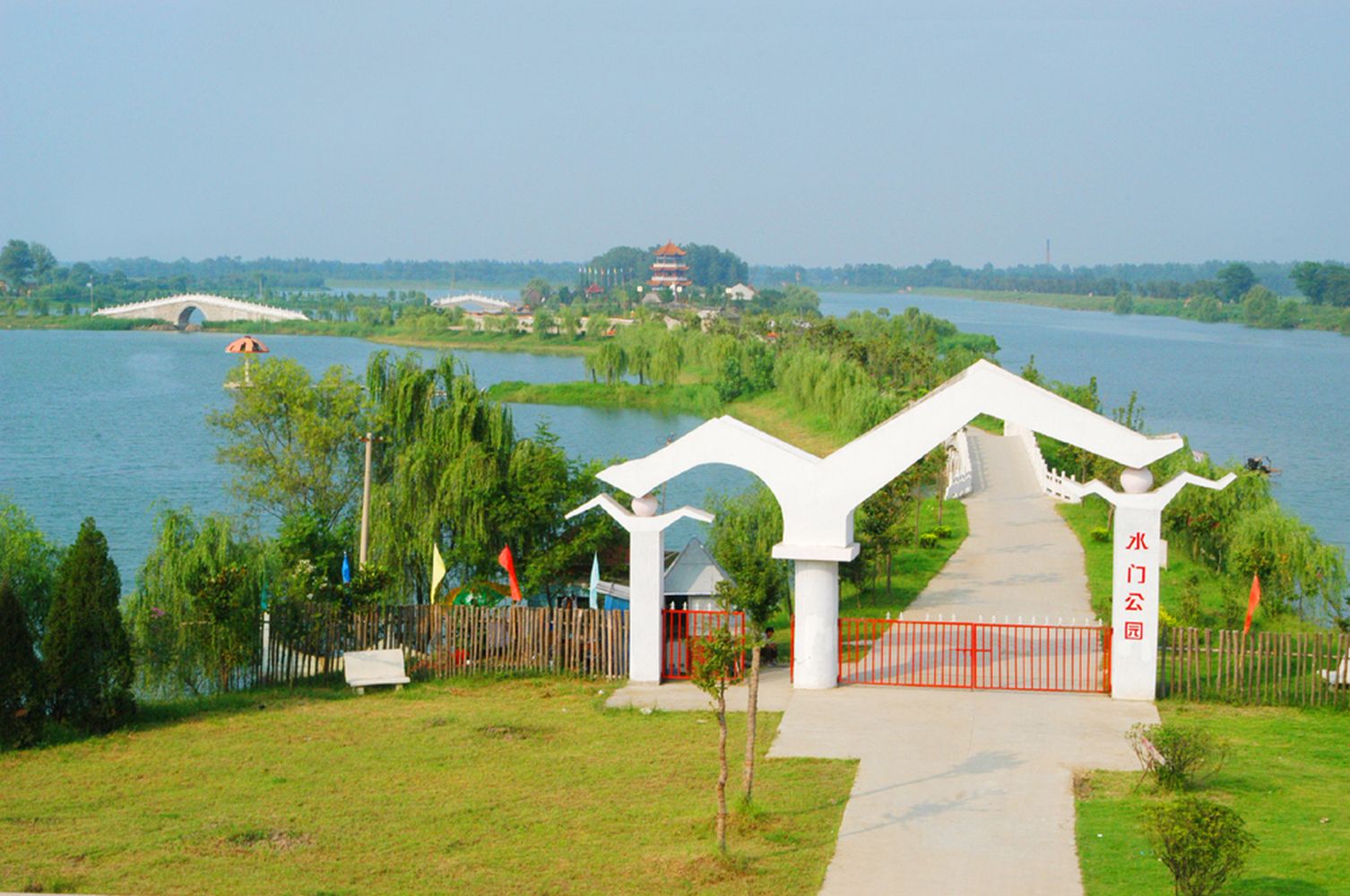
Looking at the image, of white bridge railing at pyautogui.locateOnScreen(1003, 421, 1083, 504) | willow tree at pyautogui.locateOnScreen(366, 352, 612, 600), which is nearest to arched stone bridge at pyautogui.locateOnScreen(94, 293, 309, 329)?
white bridge railing at pyautogui.locateOnScreen(1003, 421, 1083, 504)

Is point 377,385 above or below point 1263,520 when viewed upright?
above

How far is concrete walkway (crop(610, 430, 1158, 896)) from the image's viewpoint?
1065 centimetres

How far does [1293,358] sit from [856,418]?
70.2 metres

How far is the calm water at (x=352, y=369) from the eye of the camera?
1540 inches

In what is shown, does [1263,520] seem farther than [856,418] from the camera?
No

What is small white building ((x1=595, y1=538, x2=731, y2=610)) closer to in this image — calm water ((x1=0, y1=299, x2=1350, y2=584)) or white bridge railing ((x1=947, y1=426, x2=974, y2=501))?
calm water ((x1=0, y1=299, x2=1350, y2=584))

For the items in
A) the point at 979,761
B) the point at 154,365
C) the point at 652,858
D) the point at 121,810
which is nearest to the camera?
the point at 652,858

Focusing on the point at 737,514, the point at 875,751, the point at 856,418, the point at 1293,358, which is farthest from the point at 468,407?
the point at 1293,358

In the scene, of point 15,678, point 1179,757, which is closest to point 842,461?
point 1179,757

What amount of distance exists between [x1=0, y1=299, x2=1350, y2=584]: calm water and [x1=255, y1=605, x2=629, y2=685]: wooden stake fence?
9.76 m

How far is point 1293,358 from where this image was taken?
10375cm

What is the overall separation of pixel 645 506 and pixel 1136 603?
5335 millimetres

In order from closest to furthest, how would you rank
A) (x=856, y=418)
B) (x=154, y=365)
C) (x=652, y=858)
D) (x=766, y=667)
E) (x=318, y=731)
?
1. (x=652, y=858)
2. (x=318, y=731)
3. (x=766, y=667)
4. (x=856, y=418)
5. (x=154, y=365)

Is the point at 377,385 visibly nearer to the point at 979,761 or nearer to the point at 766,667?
the point at 766,667
